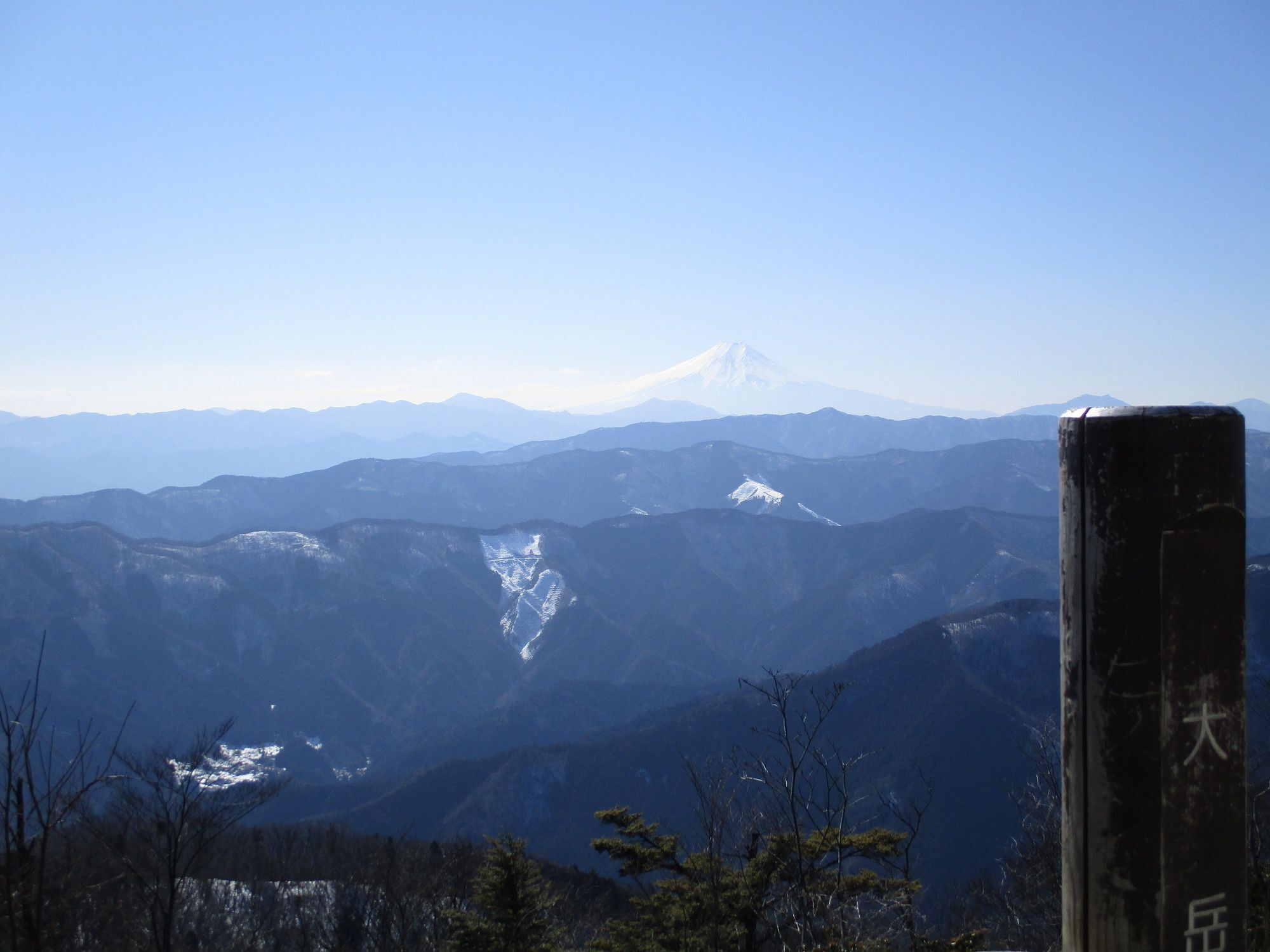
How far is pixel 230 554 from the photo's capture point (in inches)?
4301

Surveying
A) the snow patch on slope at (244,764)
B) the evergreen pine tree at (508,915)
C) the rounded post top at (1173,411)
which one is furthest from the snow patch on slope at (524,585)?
the rounded post top at (1173,411)

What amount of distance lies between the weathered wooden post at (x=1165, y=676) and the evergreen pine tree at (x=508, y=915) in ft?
34.2

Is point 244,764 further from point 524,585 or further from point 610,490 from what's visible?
point 610,490

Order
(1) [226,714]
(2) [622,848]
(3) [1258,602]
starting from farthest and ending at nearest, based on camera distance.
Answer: (1) [226,714]
(3) [1258,602]
(2) [622,848]

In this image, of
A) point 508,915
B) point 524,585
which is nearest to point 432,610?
point 524,585

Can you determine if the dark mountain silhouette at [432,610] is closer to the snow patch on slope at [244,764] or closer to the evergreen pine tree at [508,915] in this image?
the snow patch on slope at [244,764]

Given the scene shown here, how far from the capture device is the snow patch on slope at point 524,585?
112188mm

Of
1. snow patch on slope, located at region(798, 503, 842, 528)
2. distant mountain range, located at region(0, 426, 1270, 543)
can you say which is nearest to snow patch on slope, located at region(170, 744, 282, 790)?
distant mountain range, located at region(0, 426, 1270, 543)

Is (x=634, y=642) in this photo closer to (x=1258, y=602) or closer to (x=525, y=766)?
(x=525, y=766)

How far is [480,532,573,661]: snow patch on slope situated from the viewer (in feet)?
368

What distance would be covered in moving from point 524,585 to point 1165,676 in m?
118

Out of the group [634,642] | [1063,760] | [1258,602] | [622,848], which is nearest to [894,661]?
[1258,602]

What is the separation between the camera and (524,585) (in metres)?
119

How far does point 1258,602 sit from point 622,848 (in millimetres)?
67699
